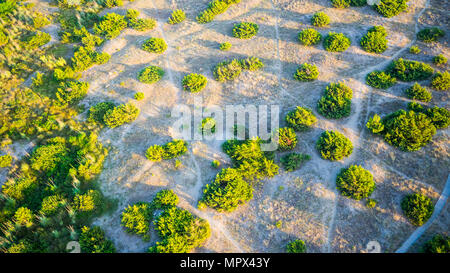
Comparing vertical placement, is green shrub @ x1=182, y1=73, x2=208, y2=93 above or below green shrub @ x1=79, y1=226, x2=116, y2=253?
above

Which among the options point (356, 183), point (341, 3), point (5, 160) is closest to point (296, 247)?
point (356, 183)

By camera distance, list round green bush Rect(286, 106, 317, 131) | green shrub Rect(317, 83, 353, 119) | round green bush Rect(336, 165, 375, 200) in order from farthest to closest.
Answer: green shrub Rect(317, 83, 353, 119)
round green bush Rect(286, 106, 317, 131)
round green bush Rect(336, 165, 375, 200)

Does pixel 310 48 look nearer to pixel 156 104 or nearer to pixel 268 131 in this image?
pixel 268 131

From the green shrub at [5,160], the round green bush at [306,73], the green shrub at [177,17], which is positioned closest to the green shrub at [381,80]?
the round green bush at [306,73]

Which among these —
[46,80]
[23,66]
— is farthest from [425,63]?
[23,66]

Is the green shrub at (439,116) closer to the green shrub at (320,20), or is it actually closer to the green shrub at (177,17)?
the green shrub at (320,20)

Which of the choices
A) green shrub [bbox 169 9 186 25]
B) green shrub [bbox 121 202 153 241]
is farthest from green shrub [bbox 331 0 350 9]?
green shrub [bbox 121 202 153 241]

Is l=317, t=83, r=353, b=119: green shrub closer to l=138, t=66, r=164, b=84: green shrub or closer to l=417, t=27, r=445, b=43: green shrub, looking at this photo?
l=417, t=27, r=445, b=43: green shrub
